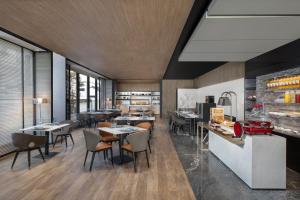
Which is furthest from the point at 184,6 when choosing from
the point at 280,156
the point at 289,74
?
the point at 280,156

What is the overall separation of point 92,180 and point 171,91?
36.3 feet

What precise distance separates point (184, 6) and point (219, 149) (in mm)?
3632

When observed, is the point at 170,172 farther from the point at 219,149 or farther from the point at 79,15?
the point at 79,15

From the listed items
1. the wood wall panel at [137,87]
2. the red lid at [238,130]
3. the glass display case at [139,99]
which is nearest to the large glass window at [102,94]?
the glass display case at [139,99]

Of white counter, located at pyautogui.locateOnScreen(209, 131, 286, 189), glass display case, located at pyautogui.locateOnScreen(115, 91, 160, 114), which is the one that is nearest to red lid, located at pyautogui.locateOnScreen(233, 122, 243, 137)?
white counter, located at pyautogui.locateOnScreen(209, 131, 286, 189)

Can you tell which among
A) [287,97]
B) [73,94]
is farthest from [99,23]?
[73,94]

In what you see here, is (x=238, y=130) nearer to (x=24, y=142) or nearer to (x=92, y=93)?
(x=24, y=142)

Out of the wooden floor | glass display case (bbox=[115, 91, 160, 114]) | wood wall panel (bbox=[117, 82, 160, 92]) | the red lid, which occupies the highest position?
wood wall panel (bbox=[117, 82, 160, 92])

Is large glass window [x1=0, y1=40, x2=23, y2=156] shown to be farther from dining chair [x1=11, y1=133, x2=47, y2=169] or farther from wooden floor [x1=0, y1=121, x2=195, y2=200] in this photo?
dining chair [x1=11, y1=133, x2=47, y2=169]

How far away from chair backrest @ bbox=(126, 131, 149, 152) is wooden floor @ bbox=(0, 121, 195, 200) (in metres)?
0.49

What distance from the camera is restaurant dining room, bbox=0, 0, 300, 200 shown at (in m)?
3.03

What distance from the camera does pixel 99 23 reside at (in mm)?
3781

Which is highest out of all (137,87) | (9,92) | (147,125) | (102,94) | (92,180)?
(137,87)

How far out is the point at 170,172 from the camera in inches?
156
